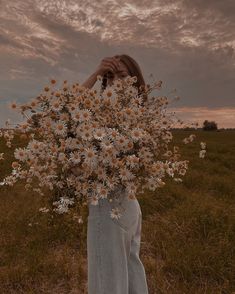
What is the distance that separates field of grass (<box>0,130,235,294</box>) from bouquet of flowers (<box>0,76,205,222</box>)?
3.06m

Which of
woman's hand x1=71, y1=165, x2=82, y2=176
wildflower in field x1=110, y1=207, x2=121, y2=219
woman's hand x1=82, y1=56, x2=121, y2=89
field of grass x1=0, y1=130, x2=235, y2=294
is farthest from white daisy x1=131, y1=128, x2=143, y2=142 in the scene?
field of grass x1=0, y1=130, x2=235, y2=294

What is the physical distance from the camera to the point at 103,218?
327cm

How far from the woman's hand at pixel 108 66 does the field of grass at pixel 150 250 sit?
3227 millimetres

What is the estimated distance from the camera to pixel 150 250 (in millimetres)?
6801

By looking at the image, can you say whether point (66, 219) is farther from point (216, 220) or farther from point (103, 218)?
point (103, 218)

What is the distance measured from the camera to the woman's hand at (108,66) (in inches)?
142

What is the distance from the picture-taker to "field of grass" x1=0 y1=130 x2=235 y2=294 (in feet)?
19.0

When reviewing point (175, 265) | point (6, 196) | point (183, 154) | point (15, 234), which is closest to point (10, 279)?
point (15, 234)

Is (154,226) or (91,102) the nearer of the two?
(91,102)

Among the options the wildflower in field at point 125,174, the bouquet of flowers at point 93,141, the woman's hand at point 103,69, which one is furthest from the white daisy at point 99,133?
the woman's hand at point 103,69

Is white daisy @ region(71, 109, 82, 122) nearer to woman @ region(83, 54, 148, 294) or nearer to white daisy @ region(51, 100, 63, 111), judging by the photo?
white daisy @ region(51, 100, 63, 111)

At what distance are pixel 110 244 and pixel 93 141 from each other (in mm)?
910

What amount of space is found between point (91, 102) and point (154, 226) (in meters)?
5.07

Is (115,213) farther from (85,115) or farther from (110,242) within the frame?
(85,115)
